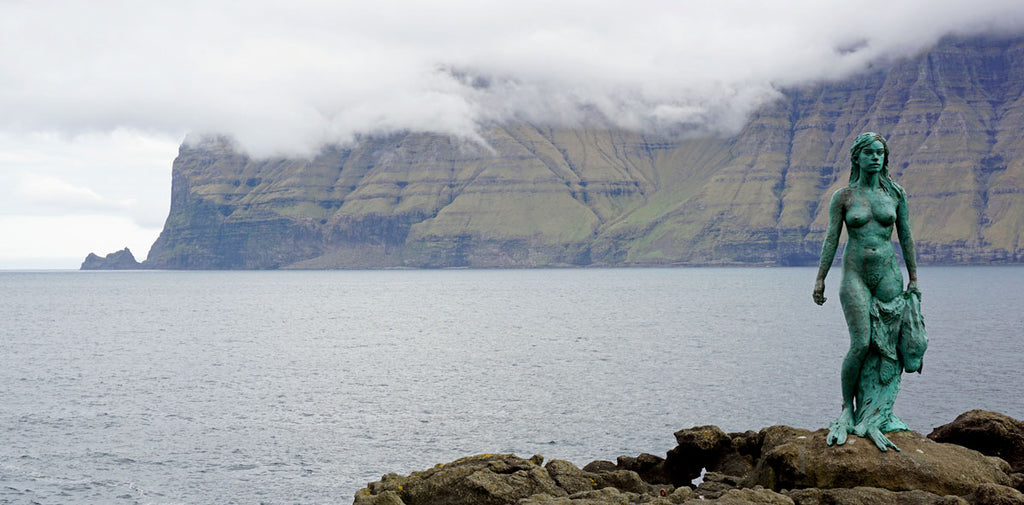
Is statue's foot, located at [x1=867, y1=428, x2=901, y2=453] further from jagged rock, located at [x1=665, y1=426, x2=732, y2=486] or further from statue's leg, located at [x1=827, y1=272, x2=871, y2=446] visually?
jagged rock, located at [x1=665, y1=426, x2=732, y2=486]

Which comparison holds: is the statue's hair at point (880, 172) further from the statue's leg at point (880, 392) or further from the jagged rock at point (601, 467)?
the jagged rock at point (601, 467)

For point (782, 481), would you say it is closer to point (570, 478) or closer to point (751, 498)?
point (751, 498)

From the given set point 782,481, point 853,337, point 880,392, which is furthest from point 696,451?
point 853,337

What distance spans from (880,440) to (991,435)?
5.27 m

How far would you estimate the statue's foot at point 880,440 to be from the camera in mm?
17266

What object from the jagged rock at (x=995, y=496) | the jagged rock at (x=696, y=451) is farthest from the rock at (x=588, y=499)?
the jagged rock at (x=995, y=496)

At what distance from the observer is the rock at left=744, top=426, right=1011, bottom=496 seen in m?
16.7

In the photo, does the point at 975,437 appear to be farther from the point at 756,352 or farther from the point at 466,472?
the point at 756,352

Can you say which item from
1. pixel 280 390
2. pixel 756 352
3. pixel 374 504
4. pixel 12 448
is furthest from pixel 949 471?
pixel 756 352

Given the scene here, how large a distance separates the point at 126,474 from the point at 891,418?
3589 centimetres

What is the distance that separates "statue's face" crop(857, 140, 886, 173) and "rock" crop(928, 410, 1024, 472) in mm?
7187

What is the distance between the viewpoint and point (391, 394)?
213 ft

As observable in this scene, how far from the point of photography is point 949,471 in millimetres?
16766

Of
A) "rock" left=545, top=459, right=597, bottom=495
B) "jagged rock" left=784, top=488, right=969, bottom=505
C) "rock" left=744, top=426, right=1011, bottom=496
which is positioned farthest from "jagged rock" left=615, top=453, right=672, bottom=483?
"jagged rock" left=784, top=488, right=969, bottom=505
